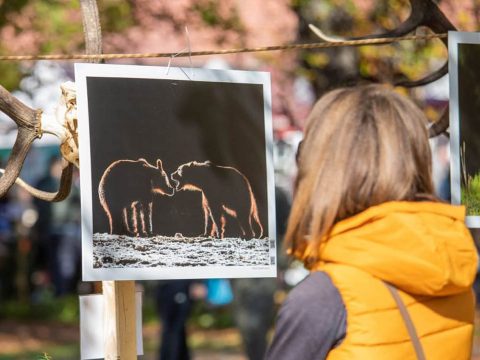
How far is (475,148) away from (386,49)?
4689mm

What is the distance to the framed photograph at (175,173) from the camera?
10.4 ft

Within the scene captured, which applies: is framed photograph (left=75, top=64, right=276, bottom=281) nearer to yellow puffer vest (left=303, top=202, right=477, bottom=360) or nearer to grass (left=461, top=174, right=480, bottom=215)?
grass (left=461, top=174, right=480, bottom=215)

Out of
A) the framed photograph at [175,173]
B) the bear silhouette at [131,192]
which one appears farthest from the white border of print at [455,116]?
the bear silhouette at [131,192]

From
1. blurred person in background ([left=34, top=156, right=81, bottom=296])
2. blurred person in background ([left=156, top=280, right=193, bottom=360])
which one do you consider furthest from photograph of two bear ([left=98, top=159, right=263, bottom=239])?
blurred person in background ([left=34, top=156, right=81, bottom=296])

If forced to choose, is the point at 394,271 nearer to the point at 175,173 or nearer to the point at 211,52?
the point at 175,173

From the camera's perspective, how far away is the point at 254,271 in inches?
133

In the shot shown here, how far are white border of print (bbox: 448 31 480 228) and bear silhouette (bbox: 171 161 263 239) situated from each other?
0.76 meters

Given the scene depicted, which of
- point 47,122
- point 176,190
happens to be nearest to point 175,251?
point 176,190

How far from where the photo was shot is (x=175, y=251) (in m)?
3.28

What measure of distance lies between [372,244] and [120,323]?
1506mm

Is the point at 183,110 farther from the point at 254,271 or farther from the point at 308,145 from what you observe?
the point at 308,145

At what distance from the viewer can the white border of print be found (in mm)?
3638

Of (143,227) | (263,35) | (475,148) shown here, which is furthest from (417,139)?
(263,35)

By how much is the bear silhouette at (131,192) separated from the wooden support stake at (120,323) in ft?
0.75
